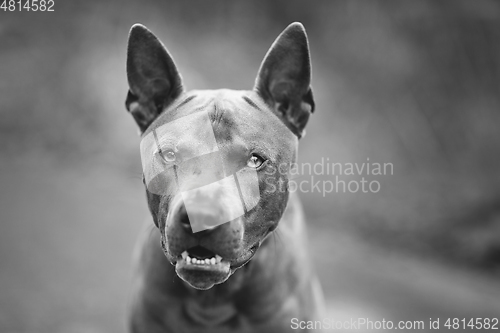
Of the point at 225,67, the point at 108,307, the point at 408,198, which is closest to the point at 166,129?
the point at 108,307

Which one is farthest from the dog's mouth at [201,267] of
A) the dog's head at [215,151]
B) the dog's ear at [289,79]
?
the dog's ear at [289,79]

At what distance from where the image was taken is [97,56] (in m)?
7.07

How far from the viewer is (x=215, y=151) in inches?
68.3

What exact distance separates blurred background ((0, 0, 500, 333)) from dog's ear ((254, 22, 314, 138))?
3.05 metres

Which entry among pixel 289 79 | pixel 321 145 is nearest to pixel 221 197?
pixel 289 79

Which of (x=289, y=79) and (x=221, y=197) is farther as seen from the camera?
(x=289, y=79)

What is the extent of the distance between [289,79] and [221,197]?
758 millimetres

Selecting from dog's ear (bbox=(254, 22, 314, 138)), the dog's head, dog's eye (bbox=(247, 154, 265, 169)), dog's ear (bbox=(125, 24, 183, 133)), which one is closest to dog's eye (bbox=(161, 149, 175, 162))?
the dog's head

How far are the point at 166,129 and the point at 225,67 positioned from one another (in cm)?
540

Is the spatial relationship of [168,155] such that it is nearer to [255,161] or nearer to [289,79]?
[255,161]

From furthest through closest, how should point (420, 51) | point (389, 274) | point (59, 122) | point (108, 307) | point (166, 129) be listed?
point (59, 122) < point (420, 51) < point (389, 274) < point (108, 307) < point (166, 129)

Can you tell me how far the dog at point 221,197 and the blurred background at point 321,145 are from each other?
2421 millimetres

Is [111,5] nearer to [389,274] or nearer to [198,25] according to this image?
[198,25]

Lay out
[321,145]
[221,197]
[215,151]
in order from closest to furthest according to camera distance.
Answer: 1. [221,197]
2. [215,151]
3. [321,145]
